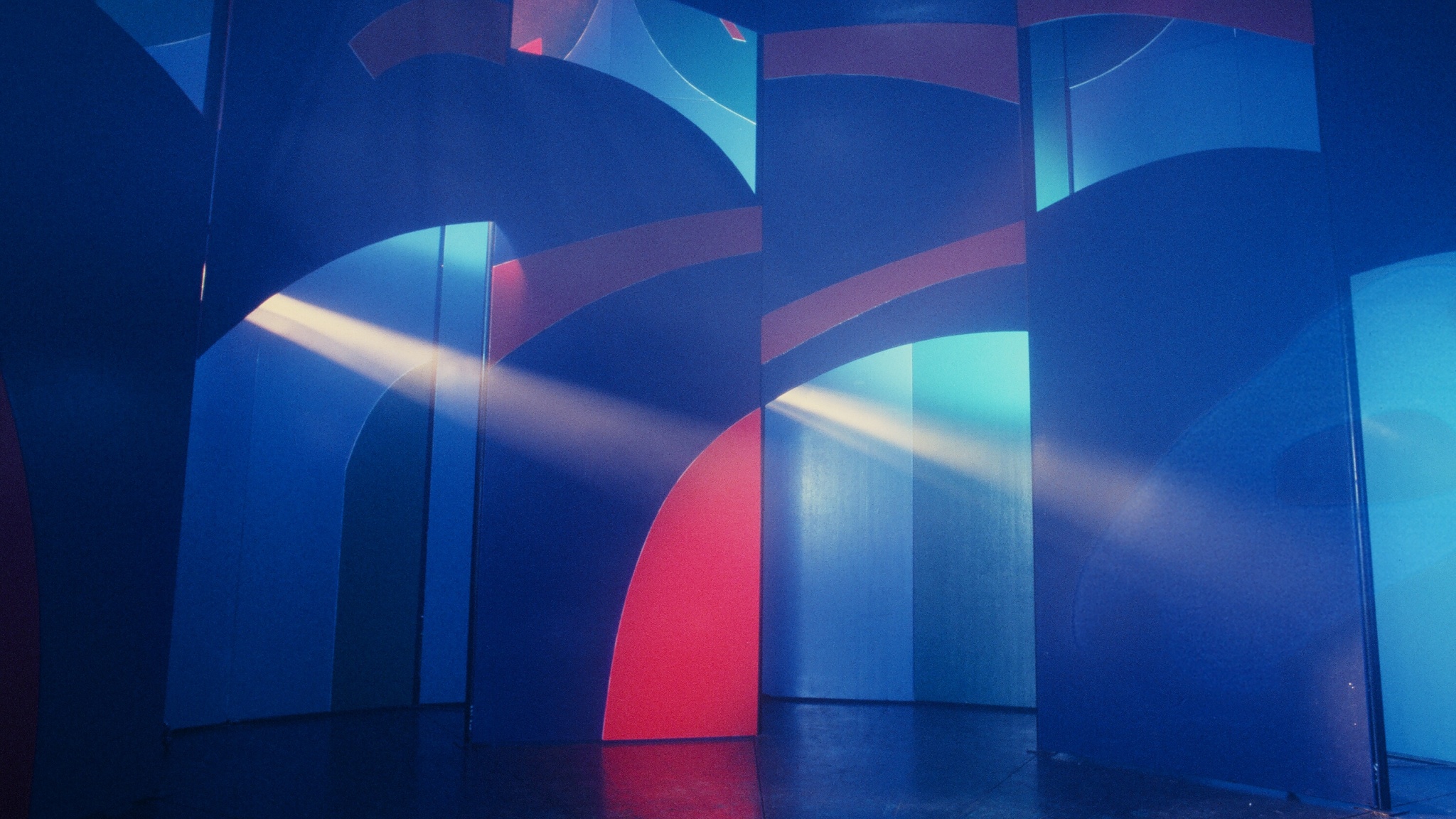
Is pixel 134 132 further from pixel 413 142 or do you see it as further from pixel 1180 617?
pixel 1180 617

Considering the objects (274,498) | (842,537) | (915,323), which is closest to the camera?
(274,498)

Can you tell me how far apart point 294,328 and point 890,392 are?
14.2 feet

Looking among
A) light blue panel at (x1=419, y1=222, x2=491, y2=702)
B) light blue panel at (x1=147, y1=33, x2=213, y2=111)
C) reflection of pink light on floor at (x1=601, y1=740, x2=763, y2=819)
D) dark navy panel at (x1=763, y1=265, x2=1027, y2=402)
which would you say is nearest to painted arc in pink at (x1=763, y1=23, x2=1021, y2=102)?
dark navy panel at (x1=763, y1=265, x2=1027, y2=402)

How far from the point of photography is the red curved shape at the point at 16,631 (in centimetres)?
329

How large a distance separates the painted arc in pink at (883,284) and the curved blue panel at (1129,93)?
64cm

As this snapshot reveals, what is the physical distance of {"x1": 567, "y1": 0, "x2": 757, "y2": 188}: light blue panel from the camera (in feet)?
25.3

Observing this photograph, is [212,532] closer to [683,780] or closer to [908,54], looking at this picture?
[683,780]

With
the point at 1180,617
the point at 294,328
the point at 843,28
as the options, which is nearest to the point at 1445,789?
the point at 1180,617

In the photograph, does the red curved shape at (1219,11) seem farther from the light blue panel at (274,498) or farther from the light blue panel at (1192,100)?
the light blue panel at (274,498)

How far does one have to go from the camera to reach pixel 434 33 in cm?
565

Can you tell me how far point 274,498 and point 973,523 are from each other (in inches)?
193

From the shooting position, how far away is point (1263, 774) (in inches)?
177

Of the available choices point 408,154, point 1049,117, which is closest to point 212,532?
point 408,154

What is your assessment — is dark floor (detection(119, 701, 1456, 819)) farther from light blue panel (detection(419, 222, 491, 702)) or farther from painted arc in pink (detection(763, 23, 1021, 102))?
painted arc in pink (detection(763, 23, 1021, 102))
